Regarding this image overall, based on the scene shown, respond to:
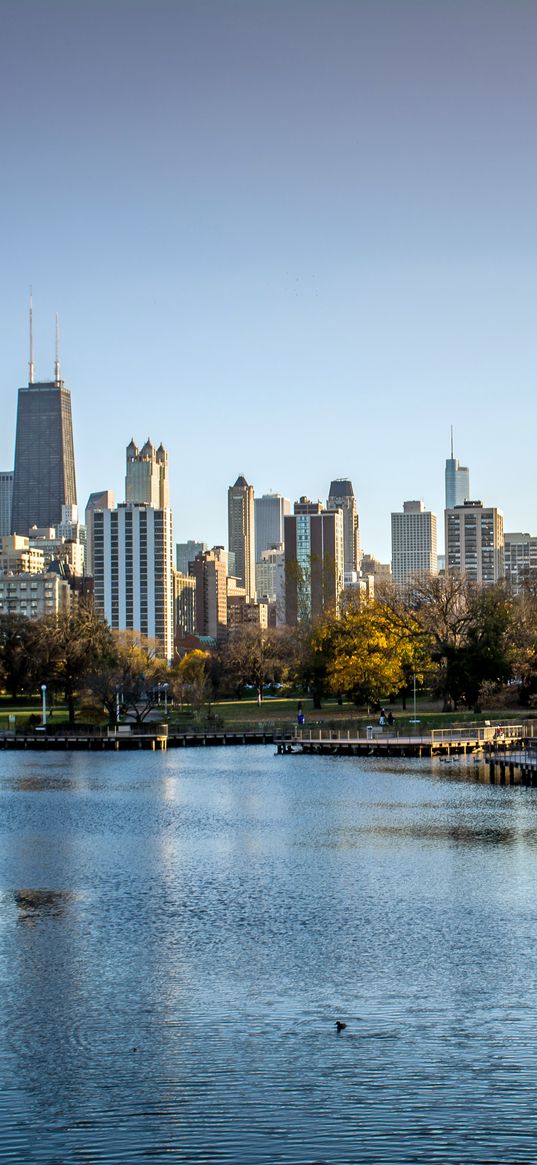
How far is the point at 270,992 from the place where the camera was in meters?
28.2

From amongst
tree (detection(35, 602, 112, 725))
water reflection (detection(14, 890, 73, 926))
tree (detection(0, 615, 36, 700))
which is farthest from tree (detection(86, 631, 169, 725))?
water reflection (detection(14, 890, 73, 926))

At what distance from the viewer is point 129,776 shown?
257 feet

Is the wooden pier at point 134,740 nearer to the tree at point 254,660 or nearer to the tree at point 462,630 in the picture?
the tree at point 462,630

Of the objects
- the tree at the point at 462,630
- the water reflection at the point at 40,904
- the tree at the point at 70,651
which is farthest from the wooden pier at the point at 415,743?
the water reflection at the point at 40,904

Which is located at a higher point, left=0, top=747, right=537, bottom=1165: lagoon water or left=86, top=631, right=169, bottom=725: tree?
left=86, top=631, right=169, bottom=725: tree

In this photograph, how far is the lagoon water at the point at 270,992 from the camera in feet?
68.7

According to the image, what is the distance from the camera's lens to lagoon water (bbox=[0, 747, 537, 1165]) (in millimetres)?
20953

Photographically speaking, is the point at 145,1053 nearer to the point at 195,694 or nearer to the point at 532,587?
the point at 195,694

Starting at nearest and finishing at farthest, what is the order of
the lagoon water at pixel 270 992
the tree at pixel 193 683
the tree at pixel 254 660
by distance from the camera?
the lagoon water at pixel 270 992
the tree at pixel 193 683
the tree at pixel 254 660

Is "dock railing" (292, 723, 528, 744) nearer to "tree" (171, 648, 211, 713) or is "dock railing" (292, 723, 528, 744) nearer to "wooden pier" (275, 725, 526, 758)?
"wooden pier" (275, 725, 526, 758)

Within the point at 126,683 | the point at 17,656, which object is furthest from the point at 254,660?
the point at 126,683

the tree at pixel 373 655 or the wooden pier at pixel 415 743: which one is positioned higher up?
the tree at pixel 373 655

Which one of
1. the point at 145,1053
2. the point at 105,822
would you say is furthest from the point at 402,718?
the point at 145,1053

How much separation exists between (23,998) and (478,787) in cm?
4273
